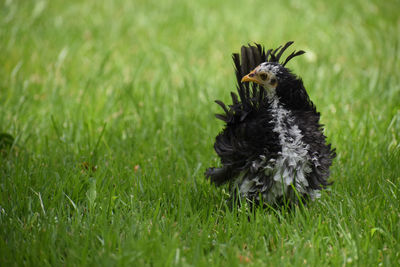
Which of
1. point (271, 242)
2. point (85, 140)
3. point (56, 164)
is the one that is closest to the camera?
point (271, 242)

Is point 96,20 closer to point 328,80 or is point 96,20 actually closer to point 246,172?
point 328,80

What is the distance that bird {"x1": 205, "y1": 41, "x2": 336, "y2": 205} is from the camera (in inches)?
113

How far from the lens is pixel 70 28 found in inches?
275

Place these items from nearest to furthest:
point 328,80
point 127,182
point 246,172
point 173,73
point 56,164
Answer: point 246,172
point 127,182
point 56,164
point 328,80
point 173,73

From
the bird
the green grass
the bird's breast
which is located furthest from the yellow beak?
the green grass

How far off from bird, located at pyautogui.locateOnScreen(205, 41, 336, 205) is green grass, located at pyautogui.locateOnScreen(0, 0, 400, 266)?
0.17 m

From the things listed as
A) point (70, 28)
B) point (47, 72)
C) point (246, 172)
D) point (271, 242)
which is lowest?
point (271, 242)

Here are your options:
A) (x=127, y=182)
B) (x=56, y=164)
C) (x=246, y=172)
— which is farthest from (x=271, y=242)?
(x=56, y=164)

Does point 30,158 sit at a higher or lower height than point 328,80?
lower

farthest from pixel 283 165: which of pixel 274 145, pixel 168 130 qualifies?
pixel 168 130

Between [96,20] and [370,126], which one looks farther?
[96,20]

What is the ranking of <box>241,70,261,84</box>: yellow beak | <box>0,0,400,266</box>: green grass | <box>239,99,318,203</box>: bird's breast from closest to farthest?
<box>0,0,400,266</box>: green grass → <box>239,99,318,203</box>: bird's breast → <box>241,70,261,84</box>: yellow beak

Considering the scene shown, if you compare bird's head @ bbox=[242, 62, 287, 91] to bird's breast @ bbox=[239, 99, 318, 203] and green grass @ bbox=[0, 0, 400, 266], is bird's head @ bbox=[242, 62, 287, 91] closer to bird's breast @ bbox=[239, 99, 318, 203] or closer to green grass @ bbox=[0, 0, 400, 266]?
bird's breast @ bbox=[239, 99, 318, 203]

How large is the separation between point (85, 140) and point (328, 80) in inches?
112
